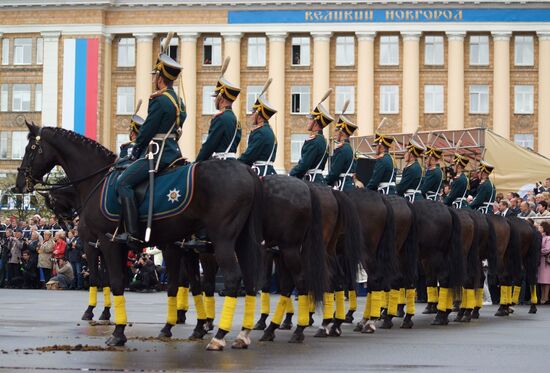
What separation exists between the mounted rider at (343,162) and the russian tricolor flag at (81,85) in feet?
226

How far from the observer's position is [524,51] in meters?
89.2

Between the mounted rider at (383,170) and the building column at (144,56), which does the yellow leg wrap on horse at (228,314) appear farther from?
the building column at (144,56)

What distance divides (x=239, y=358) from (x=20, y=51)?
8207 centimetres

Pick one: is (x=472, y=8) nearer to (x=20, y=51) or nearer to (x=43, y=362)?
(x=20, y=51)

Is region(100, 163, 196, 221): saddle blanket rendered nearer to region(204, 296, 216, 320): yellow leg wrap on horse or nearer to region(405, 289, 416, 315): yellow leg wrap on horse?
region(204, 296, 216, 320): yellow leg wrap on horse

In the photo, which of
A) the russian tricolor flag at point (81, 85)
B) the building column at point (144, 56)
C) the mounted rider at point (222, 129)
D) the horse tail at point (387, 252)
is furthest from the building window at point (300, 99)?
the mounted rider at point (222, 129)

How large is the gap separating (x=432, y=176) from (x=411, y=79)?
67.6m

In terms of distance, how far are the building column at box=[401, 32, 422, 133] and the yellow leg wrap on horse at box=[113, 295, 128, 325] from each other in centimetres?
7457

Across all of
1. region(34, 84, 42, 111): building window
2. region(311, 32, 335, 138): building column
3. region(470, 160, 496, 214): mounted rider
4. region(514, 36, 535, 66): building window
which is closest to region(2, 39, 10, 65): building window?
region(34, 84, 42, 111): building window

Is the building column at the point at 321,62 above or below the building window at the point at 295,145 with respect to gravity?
above

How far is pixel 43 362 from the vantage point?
12.6 m

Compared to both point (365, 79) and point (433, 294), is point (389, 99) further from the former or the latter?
point (433, 294)

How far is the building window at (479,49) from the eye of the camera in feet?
294

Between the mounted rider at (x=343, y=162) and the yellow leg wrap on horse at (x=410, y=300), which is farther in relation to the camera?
the yellow leg wrap on horse at (x=410, y=300)
